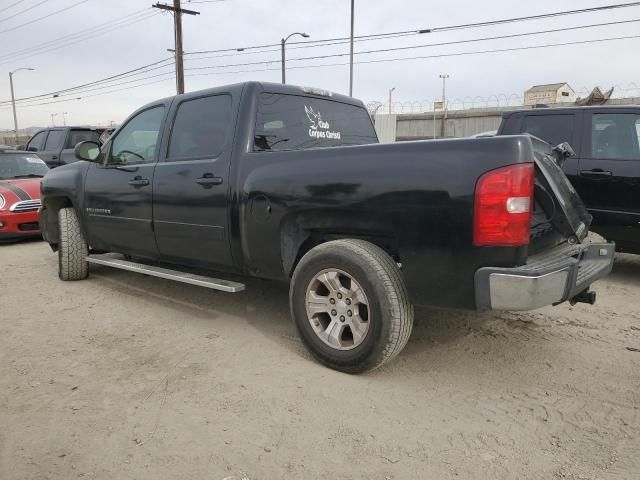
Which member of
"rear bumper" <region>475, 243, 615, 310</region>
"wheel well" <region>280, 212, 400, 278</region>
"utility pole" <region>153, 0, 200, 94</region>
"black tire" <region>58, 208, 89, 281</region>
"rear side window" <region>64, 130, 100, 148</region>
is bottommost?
"black tire" <region>58, 208, 89, 281</region>

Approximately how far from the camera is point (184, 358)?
138 inches

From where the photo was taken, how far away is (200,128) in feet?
13.5

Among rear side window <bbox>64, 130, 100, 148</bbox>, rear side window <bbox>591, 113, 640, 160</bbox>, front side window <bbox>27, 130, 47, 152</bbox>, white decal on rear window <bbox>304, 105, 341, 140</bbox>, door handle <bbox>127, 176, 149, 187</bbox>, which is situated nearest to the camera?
white decal on rear window <bbox>304, 105, 341, 140</bbox>

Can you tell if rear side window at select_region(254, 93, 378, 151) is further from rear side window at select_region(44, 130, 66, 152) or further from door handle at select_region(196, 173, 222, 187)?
rear side window at select_region(44, 130, 66, 152)

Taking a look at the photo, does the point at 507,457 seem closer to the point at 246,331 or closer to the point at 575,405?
the point at 575,405

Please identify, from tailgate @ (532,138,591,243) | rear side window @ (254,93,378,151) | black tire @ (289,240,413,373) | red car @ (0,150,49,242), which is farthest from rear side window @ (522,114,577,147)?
red car @ (0,150,49,242)

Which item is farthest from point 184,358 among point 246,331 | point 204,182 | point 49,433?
point 204,182

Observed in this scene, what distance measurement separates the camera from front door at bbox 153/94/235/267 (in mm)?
3789

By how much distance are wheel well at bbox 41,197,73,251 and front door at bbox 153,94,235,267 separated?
2030 mm

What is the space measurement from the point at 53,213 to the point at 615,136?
631 cm

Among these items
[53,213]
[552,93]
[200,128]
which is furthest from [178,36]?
[552,93]

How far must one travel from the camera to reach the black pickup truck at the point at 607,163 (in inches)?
206

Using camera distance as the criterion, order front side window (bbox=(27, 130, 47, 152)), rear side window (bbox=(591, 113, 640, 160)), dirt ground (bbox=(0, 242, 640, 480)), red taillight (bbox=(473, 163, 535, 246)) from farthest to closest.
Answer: front side window (bbox=(27, 130, 47, 152)) < rear side window (bbox=(591, 113, 640, 160)) < red taillight (bbox=(473, 163, 535, 246)) < dirt ground (bbox=(0, 242, 640, 480))

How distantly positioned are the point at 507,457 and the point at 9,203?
826 cm
